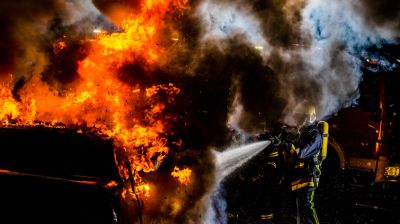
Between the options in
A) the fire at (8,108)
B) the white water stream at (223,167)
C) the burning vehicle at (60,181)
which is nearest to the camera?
the burning vehicle at (60,181)

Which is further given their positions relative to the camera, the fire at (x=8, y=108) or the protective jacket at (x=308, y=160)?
the fire at (x=8, y=108)

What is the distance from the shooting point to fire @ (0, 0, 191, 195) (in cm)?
607

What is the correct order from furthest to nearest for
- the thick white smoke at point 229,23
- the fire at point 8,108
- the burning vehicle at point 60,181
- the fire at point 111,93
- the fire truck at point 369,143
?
the thick white smoke at point 229,23 → the fire truck at point 369,143 → the fire at point 8,108 → the fire at point 111,93 → the burning vehicle at point 60,181

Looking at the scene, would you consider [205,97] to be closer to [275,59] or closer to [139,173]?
[275,59]

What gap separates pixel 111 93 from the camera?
6406 millimetres

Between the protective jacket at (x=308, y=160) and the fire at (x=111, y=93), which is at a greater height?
the fire at (x=111, y=93)

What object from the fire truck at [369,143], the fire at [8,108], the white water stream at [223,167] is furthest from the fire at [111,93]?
the fire truck at [369,143]

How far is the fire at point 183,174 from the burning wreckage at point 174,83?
0.11 feet

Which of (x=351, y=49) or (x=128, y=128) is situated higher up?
(x=351, y=49)

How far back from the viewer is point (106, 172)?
352 cm

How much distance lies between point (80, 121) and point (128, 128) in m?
1.48

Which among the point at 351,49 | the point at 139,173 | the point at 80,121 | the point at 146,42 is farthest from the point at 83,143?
the point at 351,49

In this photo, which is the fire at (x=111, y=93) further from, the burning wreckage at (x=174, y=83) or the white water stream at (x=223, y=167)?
the white water stream at (x=223, y=167)

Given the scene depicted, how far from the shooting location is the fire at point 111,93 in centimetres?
607
